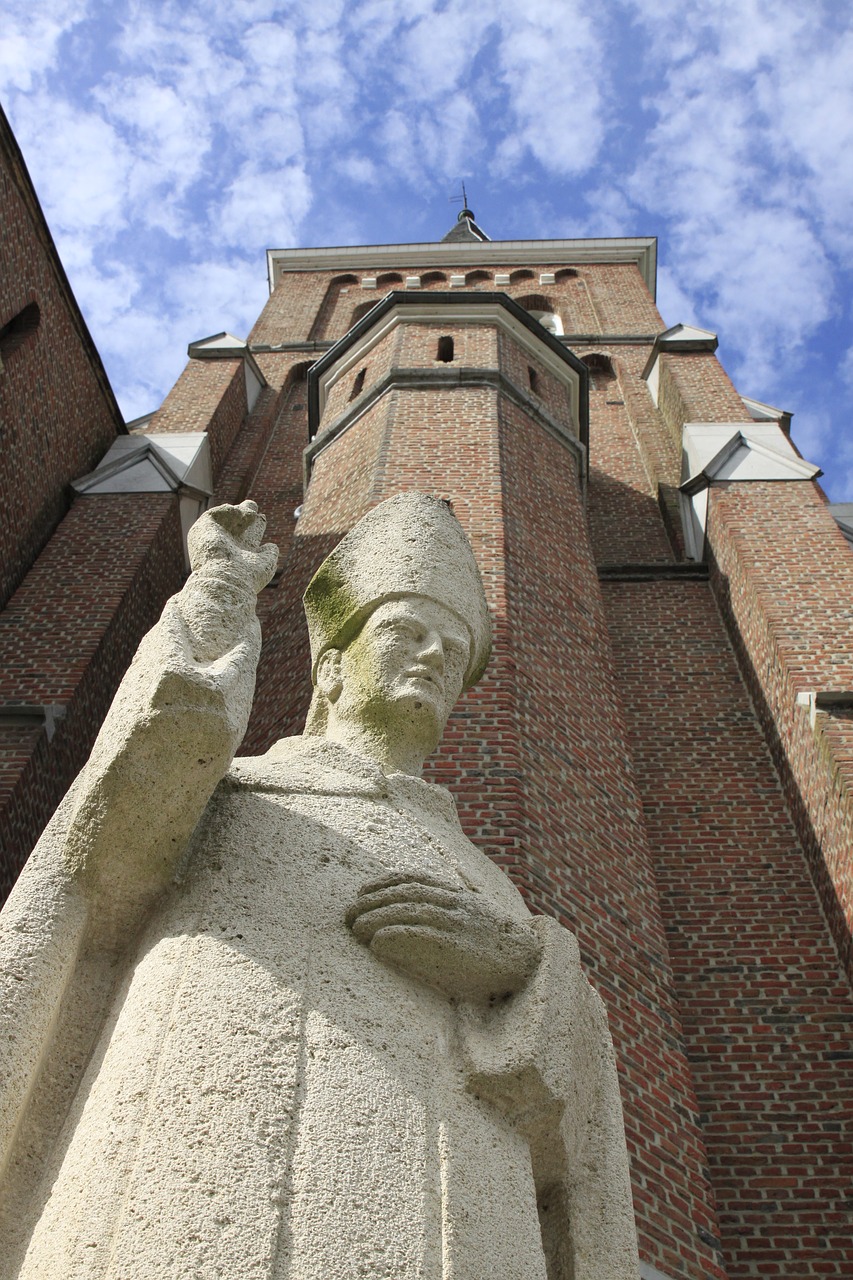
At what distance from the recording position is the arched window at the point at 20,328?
13.5 metres

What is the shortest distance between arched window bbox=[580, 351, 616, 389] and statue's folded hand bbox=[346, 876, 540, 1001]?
2018cm

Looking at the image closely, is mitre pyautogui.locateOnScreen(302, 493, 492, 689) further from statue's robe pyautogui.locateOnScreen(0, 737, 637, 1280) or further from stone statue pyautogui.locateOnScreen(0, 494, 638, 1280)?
statue's robe pyautogui.locateOnScreen(0, 737, 637, 1280)

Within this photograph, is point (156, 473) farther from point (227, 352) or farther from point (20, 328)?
point (227, 352)

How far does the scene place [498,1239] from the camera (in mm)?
2828

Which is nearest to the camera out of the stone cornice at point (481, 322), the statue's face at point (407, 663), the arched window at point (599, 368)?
the statue's face at point (407, 663)

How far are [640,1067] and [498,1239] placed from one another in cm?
404

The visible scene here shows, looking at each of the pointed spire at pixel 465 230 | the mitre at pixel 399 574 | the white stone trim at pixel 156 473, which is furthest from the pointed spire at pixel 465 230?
the mitre at pixel 399 574

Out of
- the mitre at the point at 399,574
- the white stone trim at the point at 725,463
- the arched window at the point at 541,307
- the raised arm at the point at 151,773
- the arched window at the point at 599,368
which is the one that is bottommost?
the raised arm at the point at 151,773

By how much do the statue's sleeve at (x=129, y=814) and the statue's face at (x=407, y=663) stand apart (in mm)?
1123

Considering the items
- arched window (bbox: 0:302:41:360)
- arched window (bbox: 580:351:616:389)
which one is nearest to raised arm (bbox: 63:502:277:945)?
arched window (bbox: 0:302:41:360)

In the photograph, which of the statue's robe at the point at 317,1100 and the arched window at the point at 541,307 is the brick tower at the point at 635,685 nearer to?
the statue's robe at the point at 317,1100

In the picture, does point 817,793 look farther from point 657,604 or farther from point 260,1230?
point 260,1230

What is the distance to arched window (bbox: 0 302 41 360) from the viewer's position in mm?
13541

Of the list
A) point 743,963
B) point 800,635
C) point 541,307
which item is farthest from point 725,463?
point 541,307
